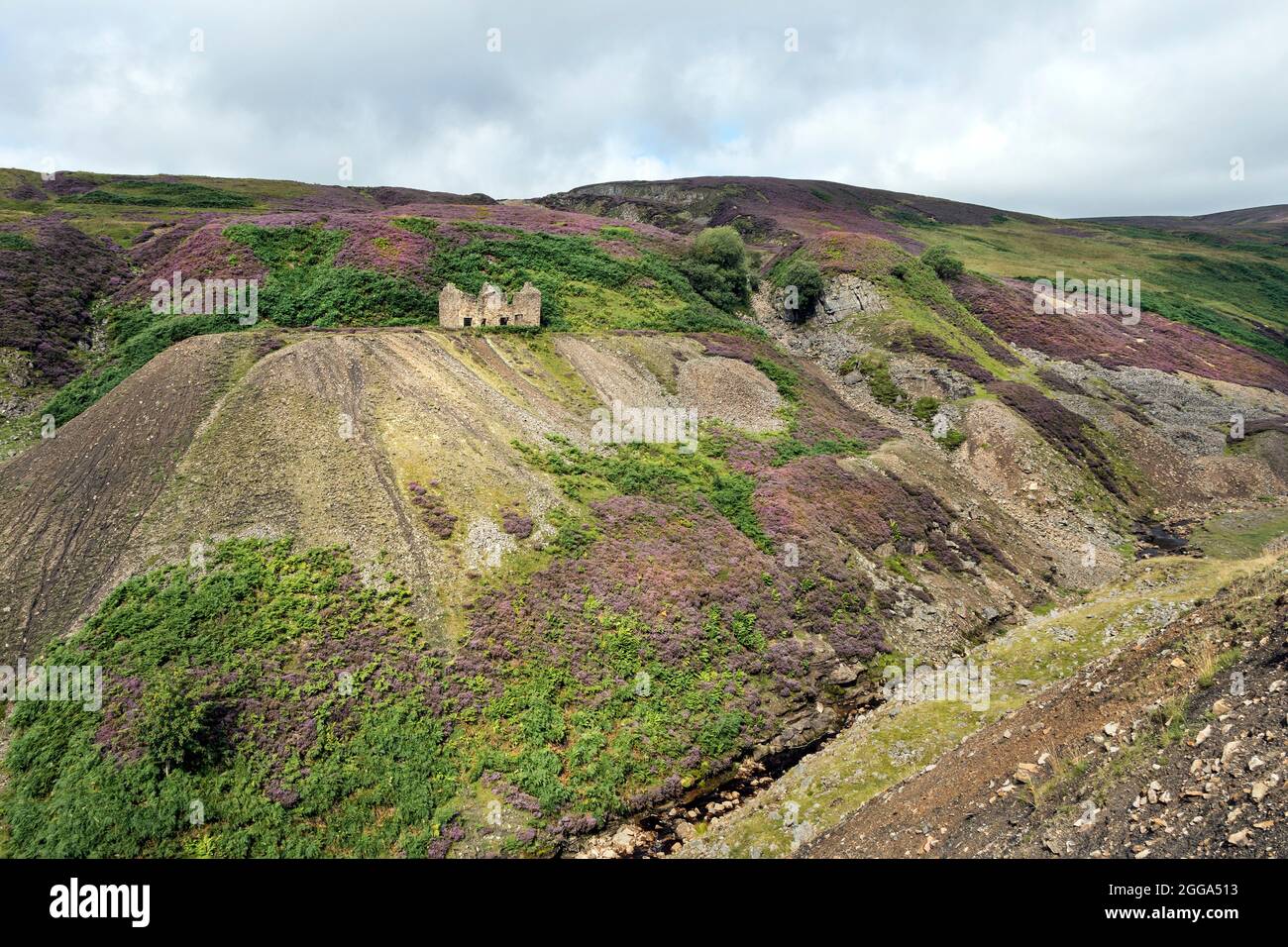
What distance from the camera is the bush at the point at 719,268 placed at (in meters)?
57.7

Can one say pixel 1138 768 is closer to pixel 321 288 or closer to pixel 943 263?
pixel 321 288

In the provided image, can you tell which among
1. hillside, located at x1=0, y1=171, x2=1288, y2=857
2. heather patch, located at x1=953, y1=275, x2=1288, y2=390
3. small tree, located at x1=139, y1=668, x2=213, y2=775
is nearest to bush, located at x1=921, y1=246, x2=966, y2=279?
heather patch, located at x1=953, y1=275, x2=1288, y2=390

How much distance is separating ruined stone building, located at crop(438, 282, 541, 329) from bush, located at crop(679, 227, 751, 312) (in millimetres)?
19712

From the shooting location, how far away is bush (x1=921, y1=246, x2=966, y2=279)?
6744 centimetres

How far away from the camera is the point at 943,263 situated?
6762cm

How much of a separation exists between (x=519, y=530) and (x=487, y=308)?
71.2ft

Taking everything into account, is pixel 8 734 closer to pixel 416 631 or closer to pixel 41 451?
pixel 416 631

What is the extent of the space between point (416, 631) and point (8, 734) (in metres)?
11.3

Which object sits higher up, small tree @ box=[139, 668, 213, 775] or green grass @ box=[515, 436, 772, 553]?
green grass @ box=[515, 436, 772, 553]

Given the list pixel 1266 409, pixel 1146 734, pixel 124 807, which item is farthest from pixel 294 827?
pixel 1266 409

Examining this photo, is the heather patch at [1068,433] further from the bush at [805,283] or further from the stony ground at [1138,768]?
the stony ground at [1138,768]

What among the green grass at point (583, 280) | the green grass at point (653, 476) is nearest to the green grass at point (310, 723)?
the green grass at point (653, 476)

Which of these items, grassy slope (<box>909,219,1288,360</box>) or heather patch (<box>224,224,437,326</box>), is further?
grassy slope (<box>909,219,1288,360</box>)

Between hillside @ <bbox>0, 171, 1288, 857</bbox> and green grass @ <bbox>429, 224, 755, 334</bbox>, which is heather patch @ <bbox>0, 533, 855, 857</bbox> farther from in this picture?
green grass @ <bbox>429, 224, 755, 334</bbox>
